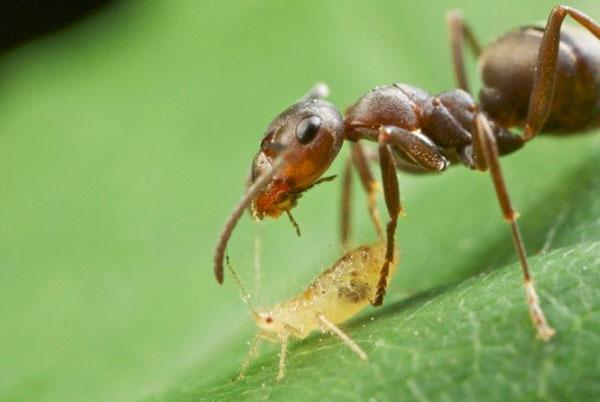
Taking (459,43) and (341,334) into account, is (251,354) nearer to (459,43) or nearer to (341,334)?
(341,334)

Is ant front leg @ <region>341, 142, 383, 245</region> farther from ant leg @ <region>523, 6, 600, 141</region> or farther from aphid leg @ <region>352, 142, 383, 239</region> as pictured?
ant leg @ <region>523, 6, 600, 141</region>

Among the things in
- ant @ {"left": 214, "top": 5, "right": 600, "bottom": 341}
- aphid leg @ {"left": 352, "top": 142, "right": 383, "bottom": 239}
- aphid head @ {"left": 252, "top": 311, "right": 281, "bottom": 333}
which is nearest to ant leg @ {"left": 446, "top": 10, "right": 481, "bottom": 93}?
ant @ {"left": 214, "top": 5, "right": 600, "bottom": 341}

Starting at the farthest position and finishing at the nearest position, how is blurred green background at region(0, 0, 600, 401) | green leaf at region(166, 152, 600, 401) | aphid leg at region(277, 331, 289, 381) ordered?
1. blurred green background at region(0, 0, 600, 401)
2. aphid leg at region(277, 331, 289, 381)
3. green leaf at region(166, 152, 600, 401)

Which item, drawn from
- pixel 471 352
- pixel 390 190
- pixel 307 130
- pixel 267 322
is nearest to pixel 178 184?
pixel 307 130

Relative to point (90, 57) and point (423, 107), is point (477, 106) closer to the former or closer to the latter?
point (423, 107)

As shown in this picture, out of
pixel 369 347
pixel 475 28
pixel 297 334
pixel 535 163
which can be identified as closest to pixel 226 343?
pixel 297 334
